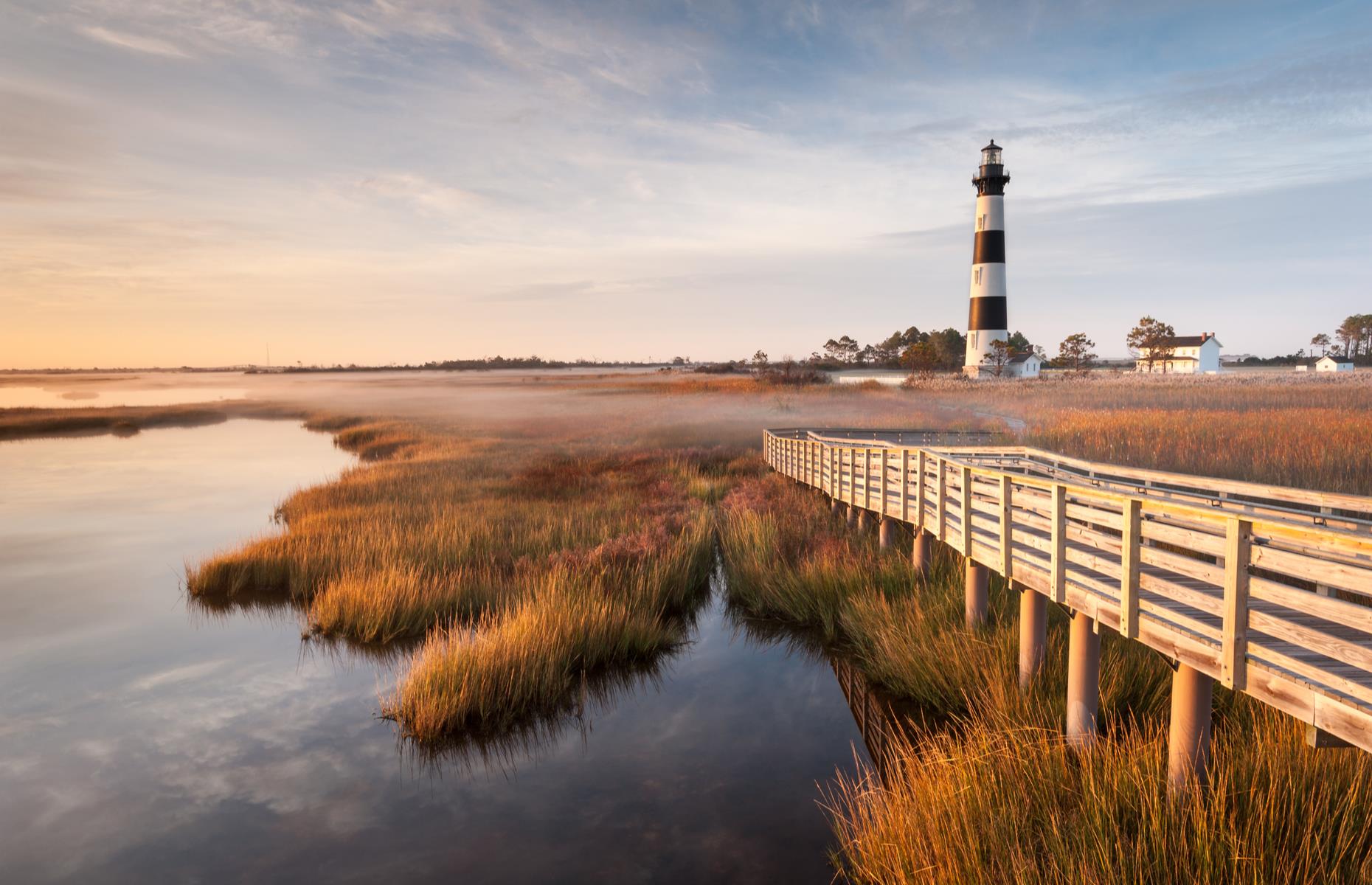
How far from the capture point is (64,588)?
633 inches

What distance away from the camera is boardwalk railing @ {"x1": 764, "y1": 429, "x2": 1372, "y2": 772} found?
4406 millimetres

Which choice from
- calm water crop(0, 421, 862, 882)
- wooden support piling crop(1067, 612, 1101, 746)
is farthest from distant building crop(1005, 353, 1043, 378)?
wooden support piling crop(1067, 612, 1101, 746)

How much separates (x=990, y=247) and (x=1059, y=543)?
51.6m

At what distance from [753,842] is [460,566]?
8.63 m

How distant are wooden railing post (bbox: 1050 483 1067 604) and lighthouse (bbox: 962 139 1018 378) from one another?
166 ft

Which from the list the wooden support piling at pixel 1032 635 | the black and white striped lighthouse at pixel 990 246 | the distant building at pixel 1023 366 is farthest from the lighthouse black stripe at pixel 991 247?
the wooden support piling at pixel 1032 635

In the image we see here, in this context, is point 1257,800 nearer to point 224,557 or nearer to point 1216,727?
point 1216,727

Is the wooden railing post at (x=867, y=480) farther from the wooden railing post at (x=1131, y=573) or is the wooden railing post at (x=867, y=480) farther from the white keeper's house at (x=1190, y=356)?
the white keeper's house at (x=1190, y=356)

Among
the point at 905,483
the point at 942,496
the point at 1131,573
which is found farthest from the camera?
the point at 905,483

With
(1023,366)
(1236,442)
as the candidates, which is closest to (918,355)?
(1023,366)

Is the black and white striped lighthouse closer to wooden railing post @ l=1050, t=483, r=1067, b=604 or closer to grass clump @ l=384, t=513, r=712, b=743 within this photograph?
grass clump @ l=384, t=513, r=712, b=743

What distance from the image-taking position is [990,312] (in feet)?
176

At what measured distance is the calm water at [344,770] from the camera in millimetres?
6918

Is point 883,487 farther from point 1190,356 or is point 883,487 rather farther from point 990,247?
point 1190,356
